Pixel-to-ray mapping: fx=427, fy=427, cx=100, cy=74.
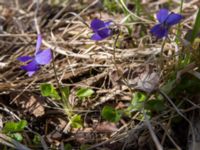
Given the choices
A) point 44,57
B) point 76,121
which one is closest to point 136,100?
point 76,121

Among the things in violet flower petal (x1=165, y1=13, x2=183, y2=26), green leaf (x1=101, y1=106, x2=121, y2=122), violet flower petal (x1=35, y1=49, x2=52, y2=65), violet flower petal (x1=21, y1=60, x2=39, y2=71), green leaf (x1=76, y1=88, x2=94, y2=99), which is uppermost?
violet flower petal (x1=165, y1=13, x2=183, y2=26)

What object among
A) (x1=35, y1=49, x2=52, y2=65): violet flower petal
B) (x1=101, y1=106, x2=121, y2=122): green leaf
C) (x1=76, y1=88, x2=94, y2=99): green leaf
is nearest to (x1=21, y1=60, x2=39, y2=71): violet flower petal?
(x1=35, y1=49, x2=52, y2=65): violet flower petal

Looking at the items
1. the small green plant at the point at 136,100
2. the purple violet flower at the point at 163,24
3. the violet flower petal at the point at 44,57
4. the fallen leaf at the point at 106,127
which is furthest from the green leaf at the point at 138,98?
the violet flower petal at the point at 44,57

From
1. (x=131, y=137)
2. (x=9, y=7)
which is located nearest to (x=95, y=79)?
(x=131, y=137)

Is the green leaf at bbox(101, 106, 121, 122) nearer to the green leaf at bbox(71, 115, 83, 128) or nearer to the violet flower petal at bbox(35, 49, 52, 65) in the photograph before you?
the green leaf at bbox(71, 115, 83, 128)

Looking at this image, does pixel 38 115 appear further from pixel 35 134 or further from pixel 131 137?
pixel 131 137

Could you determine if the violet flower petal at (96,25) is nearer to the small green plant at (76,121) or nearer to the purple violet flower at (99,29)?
the purple violet flower at (99,29)
